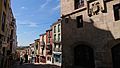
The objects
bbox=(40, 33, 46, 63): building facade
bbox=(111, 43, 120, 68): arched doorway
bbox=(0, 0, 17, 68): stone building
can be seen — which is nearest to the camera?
bbox=(111, 43, 120, 68): arched doorway

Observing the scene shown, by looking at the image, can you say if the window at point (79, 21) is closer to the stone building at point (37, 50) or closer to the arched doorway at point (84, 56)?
the arched doorway at point (84, 56)

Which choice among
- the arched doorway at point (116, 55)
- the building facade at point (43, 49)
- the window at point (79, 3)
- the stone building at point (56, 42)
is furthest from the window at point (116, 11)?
the building facade at point (43, 49)

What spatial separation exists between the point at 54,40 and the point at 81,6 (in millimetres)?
24739

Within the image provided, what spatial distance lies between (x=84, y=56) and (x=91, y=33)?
7.27 ft

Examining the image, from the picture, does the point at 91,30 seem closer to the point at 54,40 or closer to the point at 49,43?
the point at 54,40

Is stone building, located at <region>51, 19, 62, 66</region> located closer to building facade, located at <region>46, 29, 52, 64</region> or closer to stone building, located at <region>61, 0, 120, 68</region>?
building facade, located at <region>46, 29, 52, 64</region>

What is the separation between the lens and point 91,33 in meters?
13.8

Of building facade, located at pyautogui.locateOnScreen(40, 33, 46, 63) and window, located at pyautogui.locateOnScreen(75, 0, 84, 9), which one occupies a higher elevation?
window, located at pyautogui.locateOnScreen(75, 0, 84, 9)

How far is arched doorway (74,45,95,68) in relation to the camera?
13.8 meters

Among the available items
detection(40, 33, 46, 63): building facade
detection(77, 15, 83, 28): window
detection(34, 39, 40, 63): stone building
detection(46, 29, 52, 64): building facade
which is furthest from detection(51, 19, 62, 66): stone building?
detection(77, 15, 83, 28): window

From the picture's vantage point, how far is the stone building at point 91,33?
12.4 m

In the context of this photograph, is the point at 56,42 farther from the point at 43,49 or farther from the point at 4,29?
the point at 4,29

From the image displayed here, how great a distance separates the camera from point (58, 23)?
3809 centimetres

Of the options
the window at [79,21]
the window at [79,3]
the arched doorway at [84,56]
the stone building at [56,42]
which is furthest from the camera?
the stone building at [56,42]
